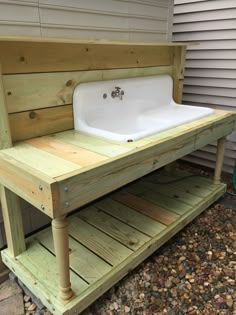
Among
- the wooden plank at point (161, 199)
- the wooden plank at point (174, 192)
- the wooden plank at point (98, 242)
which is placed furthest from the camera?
the wooden plank at point (174, 192)

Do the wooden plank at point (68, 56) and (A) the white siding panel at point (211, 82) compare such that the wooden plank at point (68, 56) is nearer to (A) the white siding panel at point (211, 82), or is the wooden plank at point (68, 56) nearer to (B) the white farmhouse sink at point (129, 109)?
(B) the white farmhouse sink at point (129, 109)

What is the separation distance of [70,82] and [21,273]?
1075 millimetres

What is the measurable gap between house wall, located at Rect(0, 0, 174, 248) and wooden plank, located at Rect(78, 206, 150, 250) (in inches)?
11.8

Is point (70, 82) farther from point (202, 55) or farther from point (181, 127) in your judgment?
point (202, 55)

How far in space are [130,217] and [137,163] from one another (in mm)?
762

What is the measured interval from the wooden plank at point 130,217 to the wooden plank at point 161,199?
0.22 meters

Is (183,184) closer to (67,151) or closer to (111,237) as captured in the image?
(111,237)

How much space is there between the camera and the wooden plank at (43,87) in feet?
4.52

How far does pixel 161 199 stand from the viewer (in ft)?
7.42

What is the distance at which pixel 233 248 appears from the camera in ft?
6.18

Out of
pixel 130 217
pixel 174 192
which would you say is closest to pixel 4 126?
pixel 130 217

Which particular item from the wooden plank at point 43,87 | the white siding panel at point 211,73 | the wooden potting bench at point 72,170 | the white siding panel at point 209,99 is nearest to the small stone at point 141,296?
the wooden potting bench at point 72,170

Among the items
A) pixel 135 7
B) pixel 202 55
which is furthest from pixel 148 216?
pixel 202 55

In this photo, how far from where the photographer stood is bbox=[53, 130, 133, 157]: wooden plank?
1309mm
